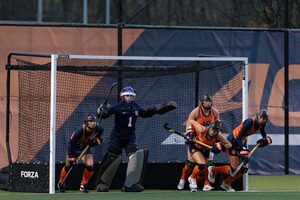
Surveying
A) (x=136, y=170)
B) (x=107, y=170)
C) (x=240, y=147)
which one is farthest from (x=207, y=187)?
(x=107, y=170)

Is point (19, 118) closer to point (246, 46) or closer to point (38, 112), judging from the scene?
point (38, 112)

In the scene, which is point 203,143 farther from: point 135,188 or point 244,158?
point 135,188

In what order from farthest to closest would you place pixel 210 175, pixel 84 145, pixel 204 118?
pixel 210 175, pixel 204 118, pixel 84 145

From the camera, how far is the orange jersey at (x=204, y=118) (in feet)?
59.0

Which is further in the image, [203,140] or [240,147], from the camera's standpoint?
[240,147]

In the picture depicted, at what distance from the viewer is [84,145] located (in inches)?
704

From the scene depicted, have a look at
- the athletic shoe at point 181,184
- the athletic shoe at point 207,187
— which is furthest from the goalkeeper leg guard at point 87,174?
the athletic shoe at point 207,187

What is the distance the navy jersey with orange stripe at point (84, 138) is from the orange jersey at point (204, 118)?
141 centimetres

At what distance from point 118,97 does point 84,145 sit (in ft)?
6.19

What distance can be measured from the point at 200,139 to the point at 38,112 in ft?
8.54

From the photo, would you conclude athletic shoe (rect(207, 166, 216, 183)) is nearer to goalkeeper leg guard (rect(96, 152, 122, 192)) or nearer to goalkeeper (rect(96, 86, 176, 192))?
goalkeeper (rect(96, 86, 176, 192))

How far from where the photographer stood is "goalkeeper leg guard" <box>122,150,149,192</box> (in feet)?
57.2

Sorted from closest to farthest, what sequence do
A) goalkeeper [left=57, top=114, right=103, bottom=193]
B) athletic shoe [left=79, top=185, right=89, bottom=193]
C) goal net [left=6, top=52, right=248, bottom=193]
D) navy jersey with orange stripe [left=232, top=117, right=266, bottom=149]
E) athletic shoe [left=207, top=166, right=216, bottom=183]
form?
athletic shoe [left=79, top=185, right=89, bottom=193], goalkeeper [left=57, top=114, right=103, bottom=193], navy jersey with orange stripe [left=232, top=117, right=266, bottom=149], athletic shoe [left=207, top=166, right=216, bottom=183], goal net [left=6, top=52, right=248, bottom=193]

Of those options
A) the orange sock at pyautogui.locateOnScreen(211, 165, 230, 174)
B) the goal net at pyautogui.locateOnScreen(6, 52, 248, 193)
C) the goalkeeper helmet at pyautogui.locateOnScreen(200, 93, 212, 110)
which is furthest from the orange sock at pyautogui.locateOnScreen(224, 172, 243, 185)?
the goalkeeper helmet at pyautogui.locateOnScreen(200, 93, 212, 110)
